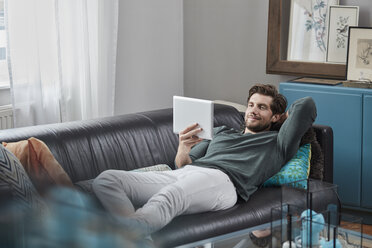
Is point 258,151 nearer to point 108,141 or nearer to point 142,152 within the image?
point 142,152

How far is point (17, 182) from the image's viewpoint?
205 centimetres

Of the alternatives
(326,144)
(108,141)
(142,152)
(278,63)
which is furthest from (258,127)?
(278,63)

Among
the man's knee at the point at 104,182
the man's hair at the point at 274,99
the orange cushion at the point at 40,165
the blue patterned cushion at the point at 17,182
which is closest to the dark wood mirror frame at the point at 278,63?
the man's hair at the point at 274,99

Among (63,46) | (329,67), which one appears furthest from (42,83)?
(329,67)

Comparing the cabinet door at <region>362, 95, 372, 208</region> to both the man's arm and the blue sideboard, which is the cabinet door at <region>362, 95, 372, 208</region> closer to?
the blue sideboard

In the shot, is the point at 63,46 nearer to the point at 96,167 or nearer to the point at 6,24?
the point at 6,24

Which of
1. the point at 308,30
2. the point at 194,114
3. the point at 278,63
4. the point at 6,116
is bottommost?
the point at 6,116

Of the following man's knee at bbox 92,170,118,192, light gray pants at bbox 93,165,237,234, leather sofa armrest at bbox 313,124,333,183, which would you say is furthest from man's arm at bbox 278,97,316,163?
man's knee at bbox 92,170,118,192

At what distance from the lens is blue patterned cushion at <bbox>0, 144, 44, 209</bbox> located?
2.01m

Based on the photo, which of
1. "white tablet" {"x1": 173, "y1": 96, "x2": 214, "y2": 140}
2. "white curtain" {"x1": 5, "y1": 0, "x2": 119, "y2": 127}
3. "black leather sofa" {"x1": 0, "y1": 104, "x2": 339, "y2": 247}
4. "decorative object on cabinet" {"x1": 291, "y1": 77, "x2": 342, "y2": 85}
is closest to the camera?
"black leather sofa" {"x1": 0, "y1": 104, "x2": 339, "y2": 247}

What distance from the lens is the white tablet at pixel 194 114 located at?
8.93ft

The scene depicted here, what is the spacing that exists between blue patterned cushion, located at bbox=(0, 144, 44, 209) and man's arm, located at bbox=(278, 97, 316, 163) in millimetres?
1277

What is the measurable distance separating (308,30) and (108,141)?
1786 millimetres

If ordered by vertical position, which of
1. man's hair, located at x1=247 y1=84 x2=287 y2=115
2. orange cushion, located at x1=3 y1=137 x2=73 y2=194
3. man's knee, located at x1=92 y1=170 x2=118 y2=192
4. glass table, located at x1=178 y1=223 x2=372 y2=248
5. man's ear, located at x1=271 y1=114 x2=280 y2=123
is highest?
man's hair, located at x1=247 y1=84 x2=287 y2=115
